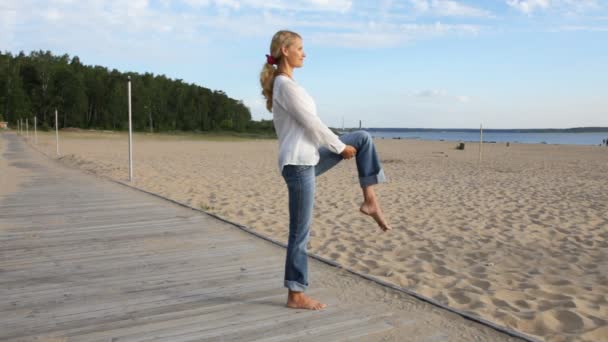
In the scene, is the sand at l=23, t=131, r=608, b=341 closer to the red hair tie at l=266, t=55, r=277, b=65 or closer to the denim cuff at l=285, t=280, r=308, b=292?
the denim cuff at l=285, t=280, r=308, b=292

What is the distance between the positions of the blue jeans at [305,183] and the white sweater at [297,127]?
9 centimetres

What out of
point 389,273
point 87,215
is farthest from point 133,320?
point 87,215

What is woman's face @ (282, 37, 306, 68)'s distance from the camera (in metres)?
2.69

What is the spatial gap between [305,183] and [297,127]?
1.09 feet

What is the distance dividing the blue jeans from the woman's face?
19.5 inches

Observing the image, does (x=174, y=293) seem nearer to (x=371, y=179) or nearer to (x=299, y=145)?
(x=299, y=145)

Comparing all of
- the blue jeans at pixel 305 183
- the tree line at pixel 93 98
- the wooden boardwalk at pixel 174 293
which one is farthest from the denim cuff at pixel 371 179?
the tree line at pixel 93 98

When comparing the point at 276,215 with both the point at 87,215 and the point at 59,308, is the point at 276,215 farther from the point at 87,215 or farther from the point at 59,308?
the point at 59,308

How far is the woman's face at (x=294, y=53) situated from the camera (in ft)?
8.82

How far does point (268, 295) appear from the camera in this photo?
3180 millimetres

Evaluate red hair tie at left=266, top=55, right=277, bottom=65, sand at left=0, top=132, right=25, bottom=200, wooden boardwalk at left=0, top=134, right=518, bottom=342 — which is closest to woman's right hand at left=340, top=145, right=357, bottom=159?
red hair tie at left=266, top=55, right=277, bottom=65

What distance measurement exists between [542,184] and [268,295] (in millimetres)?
10973

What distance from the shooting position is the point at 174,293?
10.6ft

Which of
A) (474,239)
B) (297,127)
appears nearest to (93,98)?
(474,239)
